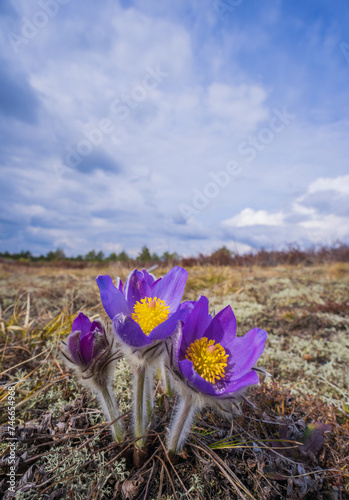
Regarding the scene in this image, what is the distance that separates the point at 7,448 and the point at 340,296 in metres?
5.69

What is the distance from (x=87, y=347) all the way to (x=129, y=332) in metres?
0.22

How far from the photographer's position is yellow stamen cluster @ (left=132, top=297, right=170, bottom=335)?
1089mm

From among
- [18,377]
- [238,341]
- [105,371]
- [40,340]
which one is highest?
[238,341]

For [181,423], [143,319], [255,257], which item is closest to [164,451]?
[181,423]

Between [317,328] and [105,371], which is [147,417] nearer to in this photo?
[105,371]

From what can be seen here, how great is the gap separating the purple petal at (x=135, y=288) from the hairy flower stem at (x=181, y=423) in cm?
43

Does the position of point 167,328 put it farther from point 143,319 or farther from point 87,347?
point 87,347

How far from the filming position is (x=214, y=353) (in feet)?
3.59

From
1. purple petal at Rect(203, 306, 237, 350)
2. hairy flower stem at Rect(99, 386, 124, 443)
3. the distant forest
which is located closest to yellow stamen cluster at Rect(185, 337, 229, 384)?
purple petal at Rect(203, 306, 237, 350)

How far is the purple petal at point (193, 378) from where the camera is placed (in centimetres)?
93

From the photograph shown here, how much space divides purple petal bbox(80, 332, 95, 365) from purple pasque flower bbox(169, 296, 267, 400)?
0.30 metres

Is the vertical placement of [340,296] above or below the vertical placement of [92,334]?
below

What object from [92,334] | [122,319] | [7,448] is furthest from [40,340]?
[122,319]

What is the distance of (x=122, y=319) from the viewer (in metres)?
0.98
